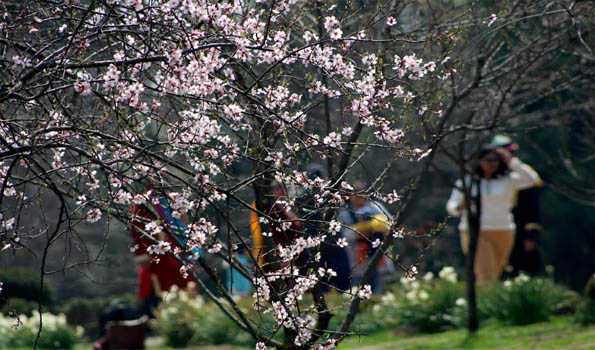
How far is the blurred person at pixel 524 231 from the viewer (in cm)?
1291

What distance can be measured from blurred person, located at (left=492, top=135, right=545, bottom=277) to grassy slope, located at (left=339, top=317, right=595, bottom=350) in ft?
8.08

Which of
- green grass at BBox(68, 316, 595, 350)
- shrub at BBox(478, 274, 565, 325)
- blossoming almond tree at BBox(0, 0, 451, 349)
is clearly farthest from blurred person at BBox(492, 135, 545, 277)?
blossoming almond tree at BBox(0, 0, 451, 349)

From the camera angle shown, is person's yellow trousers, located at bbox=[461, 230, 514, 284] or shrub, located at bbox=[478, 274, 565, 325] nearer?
shrub, located at bbox=[478, 274, 565, 325]

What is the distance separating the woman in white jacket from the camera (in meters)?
12.1

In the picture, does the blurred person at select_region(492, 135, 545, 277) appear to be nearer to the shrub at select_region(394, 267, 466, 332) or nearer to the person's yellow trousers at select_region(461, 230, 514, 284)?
the person's yellow trousers at select_region(461, 230, 514, 284)

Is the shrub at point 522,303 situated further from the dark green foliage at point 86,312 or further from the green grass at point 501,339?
the dark green foliage at point 86,312

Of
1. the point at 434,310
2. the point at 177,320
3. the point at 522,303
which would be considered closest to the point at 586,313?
the point at 522,303

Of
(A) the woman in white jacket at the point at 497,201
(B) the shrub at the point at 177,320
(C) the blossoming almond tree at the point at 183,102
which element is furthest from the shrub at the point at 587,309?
(B) the shrub at the point at 177,320

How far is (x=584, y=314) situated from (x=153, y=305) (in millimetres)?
7640

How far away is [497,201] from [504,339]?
3764 millimetres

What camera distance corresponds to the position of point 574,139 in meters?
17.1

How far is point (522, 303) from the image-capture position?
10289 mm

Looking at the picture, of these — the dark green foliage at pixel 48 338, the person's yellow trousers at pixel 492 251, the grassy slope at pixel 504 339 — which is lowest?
the grassy slope at pixel 504 339

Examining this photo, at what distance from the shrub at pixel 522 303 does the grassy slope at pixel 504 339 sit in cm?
20
